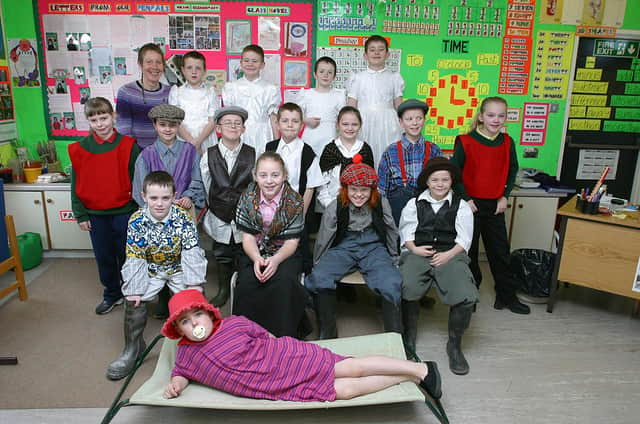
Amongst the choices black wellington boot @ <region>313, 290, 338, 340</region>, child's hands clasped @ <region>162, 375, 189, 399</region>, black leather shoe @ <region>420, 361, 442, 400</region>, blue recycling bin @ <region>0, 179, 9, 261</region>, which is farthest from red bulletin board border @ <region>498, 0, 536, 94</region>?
blue recycling bin @ <region>0, 179, 9, 261</region>

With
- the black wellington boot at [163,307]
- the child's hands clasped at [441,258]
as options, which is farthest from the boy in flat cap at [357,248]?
the black wellington boot at [163,307]

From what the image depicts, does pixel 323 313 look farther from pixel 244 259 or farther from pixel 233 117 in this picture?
pixel 233 117

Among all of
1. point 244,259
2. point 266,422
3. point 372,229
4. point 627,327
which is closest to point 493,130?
point 372,229

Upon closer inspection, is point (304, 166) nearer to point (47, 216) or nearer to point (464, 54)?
point (464, 54)

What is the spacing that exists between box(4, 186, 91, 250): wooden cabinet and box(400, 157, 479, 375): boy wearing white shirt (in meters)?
2.89

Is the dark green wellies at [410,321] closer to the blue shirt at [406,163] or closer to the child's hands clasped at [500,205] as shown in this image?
the blue shirt at [406,163]

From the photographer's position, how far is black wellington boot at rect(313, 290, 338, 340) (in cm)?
269

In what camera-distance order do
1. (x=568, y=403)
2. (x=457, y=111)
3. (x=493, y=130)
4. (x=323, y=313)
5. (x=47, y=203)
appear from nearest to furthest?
1. (x=568, y=403)
2. (x=323, y=313)
3. (x=493, y=130)
4. (x=47, y=203)
5. (x=457, y=111)

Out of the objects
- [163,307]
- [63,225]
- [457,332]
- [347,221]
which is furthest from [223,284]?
[63,225]

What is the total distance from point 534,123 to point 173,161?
3.39 metres

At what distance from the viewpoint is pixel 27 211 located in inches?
158

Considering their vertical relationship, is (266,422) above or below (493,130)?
below

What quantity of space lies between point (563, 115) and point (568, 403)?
309 centimetres

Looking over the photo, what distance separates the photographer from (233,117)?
296cm
